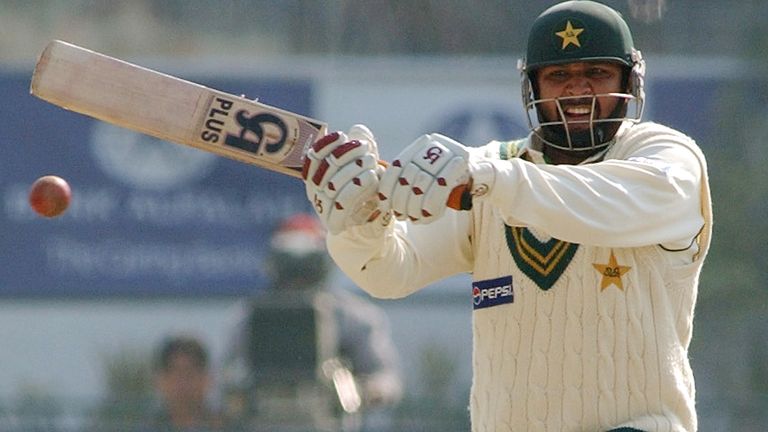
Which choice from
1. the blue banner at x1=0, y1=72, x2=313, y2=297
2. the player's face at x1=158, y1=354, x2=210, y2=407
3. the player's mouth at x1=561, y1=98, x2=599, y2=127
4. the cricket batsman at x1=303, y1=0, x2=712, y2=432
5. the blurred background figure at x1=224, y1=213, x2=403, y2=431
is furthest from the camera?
the blue banner at x1=0, y1=72, x2=313, y2=297

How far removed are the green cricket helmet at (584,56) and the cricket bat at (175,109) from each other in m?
0.46

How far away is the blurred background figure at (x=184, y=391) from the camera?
24.0 feet

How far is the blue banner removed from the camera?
30.8 ft

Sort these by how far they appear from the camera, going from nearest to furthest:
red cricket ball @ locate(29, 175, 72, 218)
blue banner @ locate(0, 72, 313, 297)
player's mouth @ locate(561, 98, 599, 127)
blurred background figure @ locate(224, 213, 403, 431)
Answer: player's mouth @ locate(561, 98, 599, 127) → red cricket ball @ locate(29, 175, 72, 218) → blurred background figure @ locate(224, 213, 403, 431) → blue banner @ locate(0, 72, 313, 297)

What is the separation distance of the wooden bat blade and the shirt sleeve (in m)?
0.48

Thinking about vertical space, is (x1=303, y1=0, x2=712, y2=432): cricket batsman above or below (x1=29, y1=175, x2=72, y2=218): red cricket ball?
below

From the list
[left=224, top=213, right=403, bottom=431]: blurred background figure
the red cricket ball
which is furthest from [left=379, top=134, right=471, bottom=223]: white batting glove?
[left=224, top=213, right=403, bottom=431]: blurred background figure

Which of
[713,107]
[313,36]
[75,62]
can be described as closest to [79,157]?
[313,36]

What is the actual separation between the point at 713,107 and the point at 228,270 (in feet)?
7.78

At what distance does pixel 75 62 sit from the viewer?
13.4ft

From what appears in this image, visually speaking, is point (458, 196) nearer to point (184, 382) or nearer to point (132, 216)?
point (184, 382)

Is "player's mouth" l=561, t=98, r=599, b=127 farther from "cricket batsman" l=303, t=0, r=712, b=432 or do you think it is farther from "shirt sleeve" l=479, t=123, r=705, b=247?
"shirt sleeve" l=479, t=123, r=705, b=247

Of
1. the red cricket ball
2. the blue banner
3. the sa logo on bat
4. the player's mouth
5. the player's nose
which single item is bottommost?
the red cricket ball

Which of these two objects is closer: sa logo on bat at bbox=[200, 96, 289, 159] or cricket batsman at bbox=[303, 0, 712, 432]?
cricket batsman at bbox=[303, 0, 712, 432]
